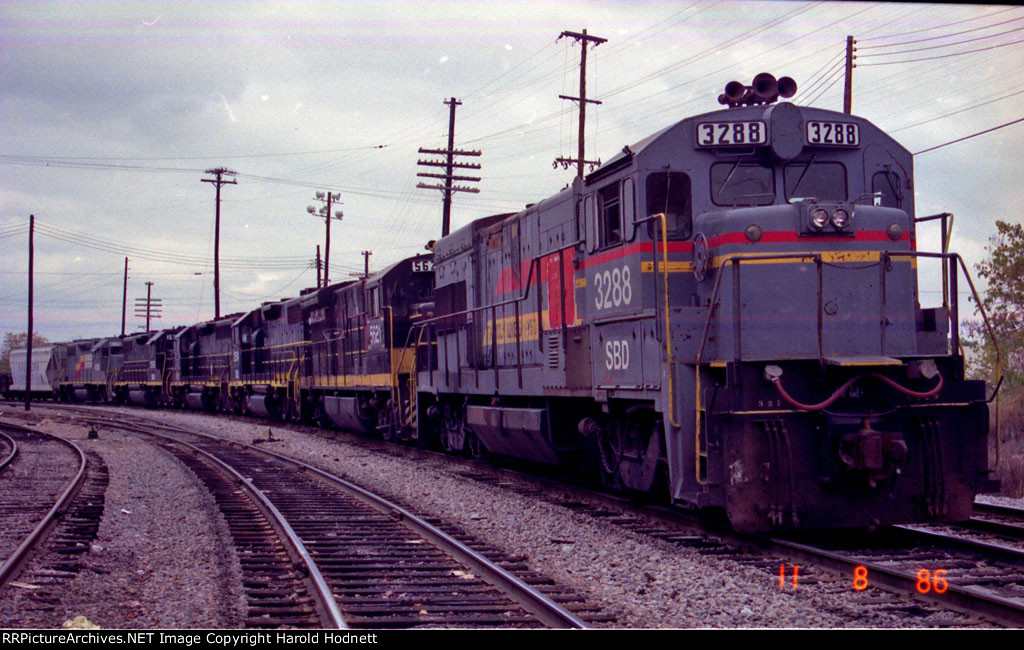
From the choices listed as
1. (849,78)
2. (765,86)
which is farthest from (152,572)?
(849,78)

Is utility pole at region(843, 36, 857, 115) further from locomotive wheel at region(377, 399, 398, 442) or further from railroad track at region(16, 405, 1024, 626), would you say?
railroad track at region(16, 405, 1024, 626)

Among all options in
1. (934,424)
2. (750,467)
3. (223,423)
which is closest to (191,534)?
(750,467)

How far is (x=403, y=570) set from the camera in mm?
7086

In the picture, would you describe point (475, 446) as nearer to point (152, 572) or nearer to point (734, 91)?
point (152, 572)

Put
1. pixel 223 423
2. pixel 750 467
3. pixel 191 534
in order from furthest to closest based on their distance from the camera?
pixel 223 423 < pixel 191 534 < pixel 750 467

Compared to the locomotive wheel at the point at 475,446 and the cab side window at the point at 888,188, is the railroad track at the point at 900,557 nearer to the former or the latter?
the cab side window at the point at 888,188

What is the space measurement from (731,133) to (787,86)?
2.48ft

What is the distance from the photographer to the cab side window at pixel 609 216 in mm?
8484

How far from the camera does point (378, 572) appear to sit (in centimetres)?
705

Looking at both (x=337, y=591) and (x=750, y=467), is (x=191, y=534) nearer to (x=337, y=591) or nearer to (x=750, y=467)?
(x=337, y=591)

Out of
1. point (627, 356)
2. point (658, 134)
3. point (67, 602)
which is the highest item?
point (658, 134)

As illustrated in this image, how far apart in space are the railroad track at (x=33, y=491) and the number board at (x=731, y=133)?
641 cm

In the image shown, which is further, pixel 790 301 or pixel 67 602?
pixel 790 301

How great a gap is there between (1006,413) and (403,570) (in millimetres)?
14022
